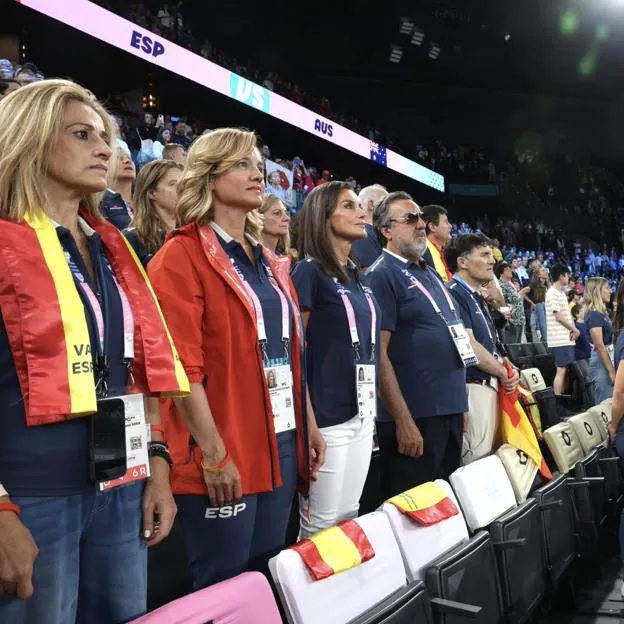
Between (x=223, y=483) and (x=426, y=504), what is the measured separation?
693 millimetres

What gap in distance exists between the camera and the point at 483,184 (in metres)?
18.4

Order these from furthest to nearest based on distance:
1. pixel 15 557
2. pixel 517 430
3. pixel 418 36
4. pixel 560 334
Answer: pixel 418 36, pixel 560 334, pixel 517 430, pixel 15 557

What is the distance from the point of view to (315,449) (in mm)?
1756

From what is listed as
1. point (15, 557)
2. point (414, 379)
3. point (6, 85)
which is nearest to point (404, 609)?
point (15, 557)

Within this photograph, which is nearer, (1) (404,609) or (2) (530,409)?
(1) (404,609)

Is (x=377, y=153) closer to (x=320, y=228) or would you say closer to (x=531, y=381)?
(x=531, y=381)

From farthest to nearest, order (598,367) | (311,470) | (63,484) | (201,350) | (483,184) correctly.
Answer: (483,184) < (598,367) < (311,470) < (201,350) < (63,484)

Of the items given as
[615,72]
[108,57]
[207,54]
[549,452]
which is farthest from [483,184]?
[549,452]

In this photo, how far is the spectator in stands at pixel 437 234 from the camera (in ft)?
11.4

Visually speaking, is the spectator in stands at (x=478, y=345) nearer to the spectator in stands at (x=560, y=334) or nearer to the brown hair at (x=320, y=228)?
the brown hair at (x=320, y=228)

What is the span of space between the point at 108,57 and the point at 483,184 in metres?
11.6

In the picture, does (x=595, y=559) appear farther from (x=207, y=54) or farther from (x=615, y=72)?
(x=615, y=72)

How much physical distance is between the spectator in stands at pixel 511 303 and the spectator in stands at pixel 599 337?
0.63 m

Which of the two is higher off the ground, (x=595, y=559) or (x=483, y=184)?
(x=483, y=184)
